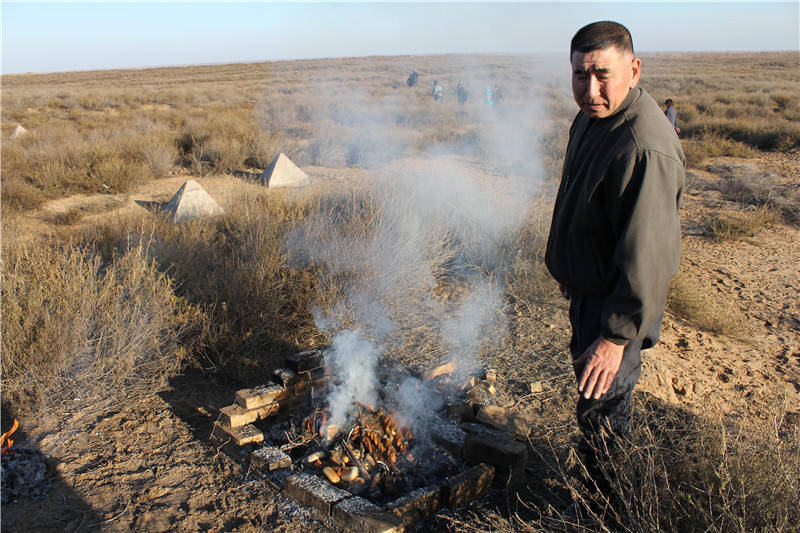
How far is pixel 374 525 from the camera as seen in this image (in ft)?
7.04

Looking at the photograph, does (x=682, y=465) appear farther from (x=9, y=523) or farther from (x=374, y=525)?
(x=9, y=523)

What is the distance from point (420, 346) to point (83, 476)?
7.50 ft

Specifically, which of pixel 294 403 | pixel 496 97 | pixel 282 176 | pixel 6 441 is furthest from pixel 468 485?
pixel 496 97

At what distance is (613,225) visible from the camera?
1659 millimetres

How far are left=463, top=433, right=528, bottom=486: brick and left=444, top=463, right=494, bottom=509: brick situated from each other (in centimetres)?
5

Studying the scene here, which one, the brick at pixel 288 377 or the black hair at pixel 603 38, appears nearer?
Answer: the black hair at pixel 603 38

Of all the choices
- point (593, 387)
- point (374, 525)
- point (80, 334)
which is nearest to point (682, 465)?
point (593, 387)

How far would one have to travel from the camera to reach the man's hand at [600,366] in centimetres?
169

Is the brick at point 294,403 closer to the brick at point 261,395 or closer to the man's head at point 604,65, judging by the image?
the brick at point 261,395

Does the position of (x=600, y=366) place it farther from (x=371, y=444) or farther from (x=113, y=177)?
(x=113, y=177)

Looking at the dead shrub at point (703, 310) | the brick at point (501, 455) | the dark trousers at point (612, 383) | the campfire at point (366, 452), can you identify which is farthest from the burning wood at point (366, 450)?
the dead shrub at point (703, 310)

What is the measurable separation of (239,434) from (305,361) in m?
0.58

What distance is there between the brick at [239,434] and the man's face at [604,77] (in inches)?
92.4

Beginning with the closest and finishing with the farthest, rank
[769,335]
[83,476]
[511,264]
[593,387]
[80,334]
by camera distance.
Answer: [593,387] → [83,476] → [80,334] → [769,335] → [511,264]
